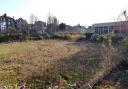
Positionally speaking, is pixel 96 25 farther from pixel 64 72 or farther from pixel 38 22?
pixel 64 72

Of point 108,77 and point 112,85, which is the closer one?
point 112,85

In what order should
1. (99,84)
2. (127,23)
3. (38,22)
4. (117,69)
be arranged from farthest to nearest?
(38,22), (127,23), (117,69), (99,84)

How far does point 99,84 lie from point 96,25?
48.6 m

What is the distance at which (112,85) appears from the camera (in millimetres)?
9406

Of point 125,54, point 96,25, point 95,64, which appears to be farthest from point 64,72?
point 96,25

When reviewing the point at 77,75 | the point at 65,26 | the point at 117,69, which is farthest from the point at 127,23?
the point at 65,26

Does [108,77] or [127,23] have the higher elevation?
[127,23]

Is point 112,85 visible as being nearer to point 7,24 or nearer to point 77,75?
point 77,75

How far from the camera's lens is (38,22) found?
5362 cm

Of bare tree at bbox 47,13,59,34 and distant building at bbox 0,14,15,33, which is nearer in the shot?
distant building at bbox 0,14,15,33

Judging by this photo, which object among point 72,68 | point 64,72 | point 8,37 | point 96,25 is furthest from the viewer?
point 96,25

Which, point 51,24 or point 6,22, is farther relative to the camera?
point 51,24

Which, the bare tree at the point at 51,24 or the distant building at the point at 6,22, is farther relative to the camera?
the bare tree at the point at 51,24

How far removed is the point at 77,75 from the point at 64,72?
537mm
